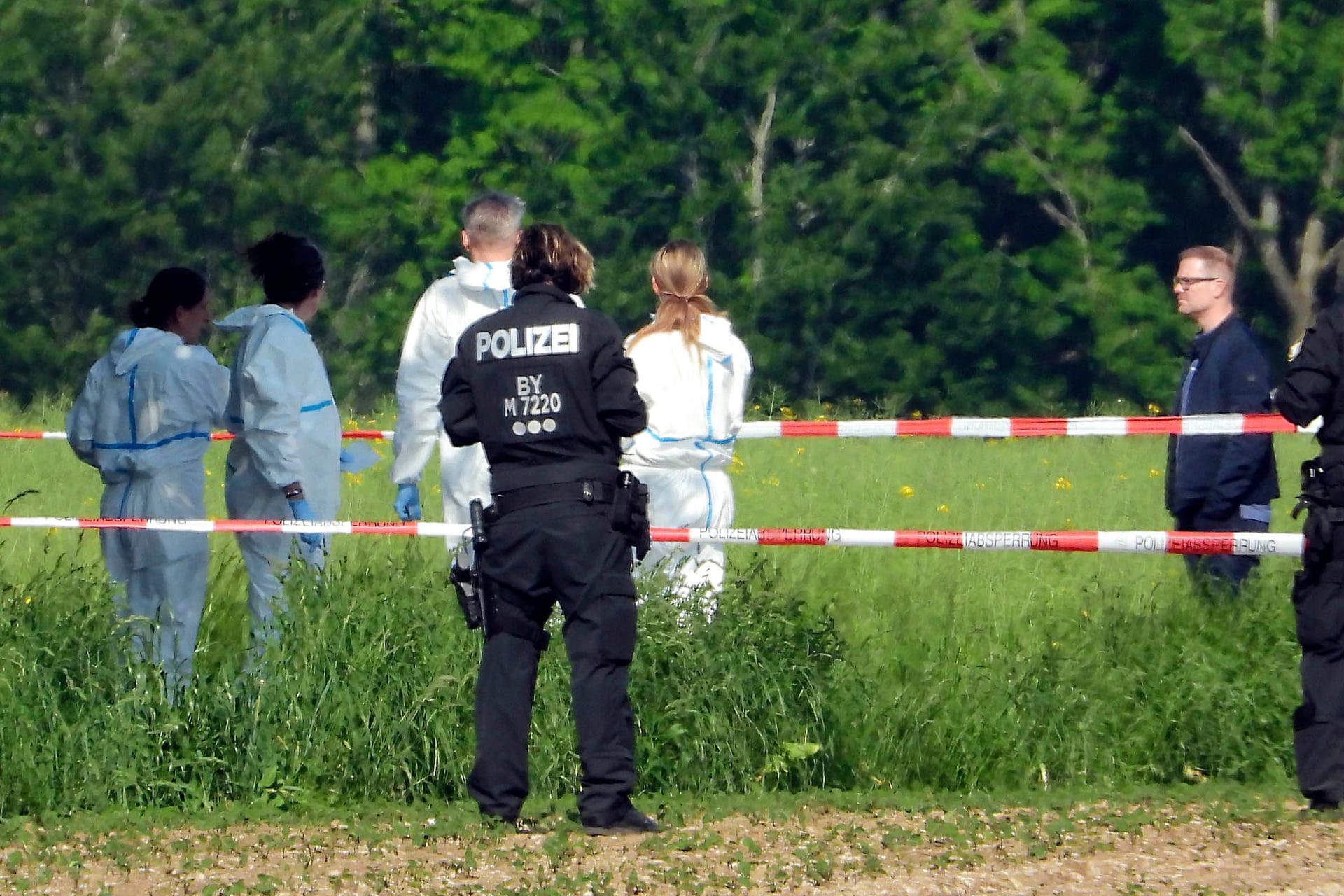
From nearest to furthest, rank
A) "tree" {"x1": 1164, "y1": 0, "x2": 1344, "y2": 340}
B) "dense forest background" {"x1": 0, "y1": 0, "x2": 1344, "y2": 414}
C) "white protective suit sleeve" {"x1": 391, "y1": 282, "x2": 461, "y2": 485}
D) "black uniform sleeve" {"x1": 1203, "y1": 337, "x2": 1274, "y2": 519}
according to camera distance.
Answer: "white protective suit sleeve" {"x1": 391, "y1": 282, "x2": 461, "y2": 485} < "black uniform sleeve" {"x1": 1203, "y1": 337, "x2": 1274, "y2": 519} < "dense forest background" {"x1": 0, "y1": 0, "x2": 1344, "y2": 414} < "tree" {"x1": 1164, "y1": 0, "x2": 1344, "y2": 340}

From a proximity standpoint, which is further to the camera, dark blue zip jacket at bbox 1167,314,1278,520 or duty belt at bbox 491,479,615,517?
dark blue zip jacket at bbox 1167,314,1278,520

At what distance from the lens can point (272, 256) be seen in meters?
7.57

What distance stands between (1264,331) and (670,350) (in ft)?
86.0

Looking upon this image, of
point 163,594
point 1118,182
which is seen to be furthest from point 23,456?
point 1118,182

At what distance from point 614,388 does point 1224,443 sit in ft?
9.25

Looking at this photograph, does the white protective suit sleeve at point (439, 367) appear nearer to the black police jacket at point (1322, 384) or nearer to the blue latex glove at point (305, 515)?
the blue latex glove at point (305, 515)

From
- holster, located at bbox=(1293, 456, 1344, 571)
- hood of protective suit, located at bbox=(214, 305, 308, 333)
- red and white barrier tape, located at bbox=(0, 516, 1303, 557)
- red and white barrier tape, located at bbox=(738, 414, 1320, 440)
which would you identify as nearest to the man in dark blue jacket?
red and white barrier tape, located at bbox=(738, 414, 1320, 440)

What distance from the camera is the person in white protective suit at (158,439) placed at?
24.8 feet

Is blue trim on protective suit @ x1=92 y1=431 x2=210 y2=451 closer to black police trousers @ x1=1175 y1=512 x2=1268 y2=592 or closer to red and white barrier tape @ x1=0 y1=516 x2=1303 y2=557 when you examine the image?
red and white barrier tape @ x1=0 y1=516 x2=1303 y2=557

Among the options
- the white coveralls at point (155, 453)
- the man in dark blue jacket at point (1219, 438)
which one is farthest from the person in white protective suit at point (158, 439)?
the man in dark blue jacket at point (1219, 438)

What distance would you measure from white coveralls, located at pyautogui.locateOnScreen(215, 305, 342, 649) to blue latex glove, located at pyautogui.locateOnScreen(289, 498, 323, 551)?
3cm

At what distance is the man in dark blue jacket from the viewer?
7832mm

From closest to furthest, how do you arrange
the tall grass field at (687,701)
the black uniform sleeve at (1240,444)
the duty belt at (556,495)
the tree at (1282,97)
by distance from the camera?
the duty belt at (556,495) < the tall grass field at (687,701) < the black uniform sleeve at (1240,444) < the tree at (1282,97)

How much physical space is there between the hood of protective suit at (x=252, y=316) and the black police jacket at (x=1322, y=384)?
126 inches
